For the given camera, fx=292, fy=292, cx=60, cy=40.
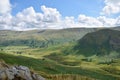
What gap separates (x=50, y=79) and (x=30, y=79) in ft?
18.1

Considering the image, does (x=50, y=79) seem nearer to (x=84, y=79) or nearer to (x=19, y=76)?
(x=84, y=79)

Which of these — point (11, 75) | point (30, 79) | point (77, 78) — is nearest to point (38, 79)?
point (30, 79)

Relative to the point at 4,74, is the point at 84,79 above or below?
below

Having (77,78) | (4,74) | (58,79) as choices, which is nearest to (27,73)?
(4,74)

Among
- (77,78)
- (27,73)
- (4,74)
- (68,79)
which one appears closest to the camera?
(4,74)

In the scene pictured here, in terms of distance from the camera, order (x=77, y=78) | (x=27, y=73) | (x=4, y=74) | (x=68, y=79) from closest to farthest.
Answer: (x=4, y=74)
(x=27, y=73)
(x=68, y=79)
(x=77, y=78)

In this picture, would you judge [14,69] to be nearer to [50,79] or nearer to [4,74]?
[4,74]

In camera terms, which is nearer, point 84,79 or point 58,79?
point 58,79

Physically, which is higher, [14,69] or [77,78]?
[14,69]

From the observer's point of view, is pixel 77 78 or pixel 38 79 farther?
pixel 77 78

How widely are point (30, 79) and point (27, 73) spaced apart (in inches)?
23.6

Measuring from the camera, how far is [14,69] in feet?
74.9

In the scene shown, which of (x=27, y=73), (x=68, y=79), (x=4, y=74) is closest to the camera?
(x=4, y=74)

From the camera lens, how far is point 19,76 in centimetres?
2217
